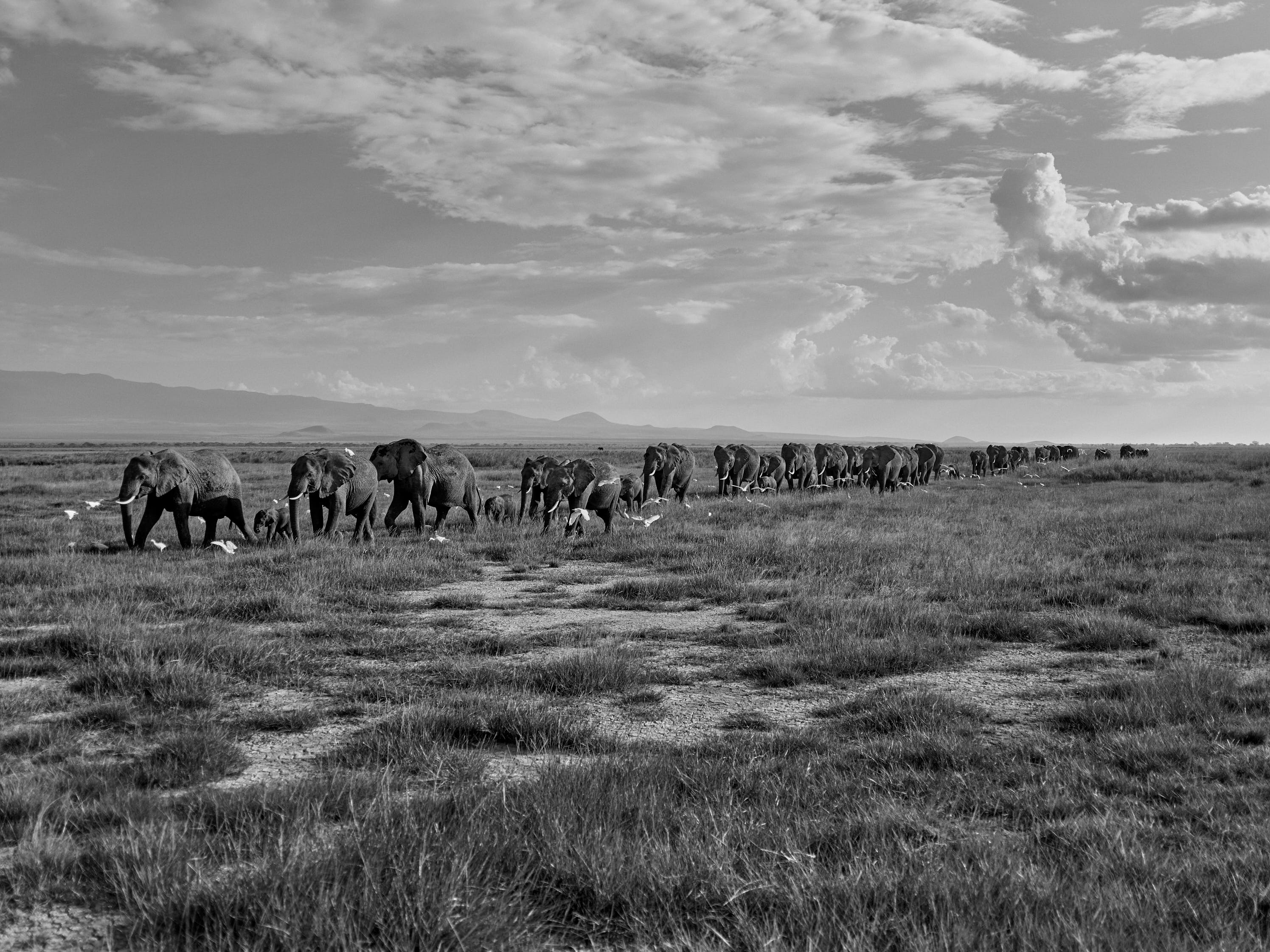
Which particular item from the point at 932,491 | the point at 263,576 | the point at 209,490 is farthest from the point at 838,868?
the point at 932,491

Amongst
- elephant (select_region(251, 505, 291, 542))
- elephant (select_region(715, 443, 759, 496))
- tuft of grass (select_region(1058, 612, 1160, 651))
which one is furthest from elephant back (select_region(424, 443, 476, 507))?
elephant (select_region(715, 443, 759, 496))

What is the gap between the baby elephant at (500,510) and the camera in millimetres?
23469

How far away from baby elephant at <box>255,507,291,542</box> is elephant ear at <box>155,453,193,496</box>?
2.09 meters

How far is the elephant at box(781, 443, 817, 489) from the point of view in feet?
130

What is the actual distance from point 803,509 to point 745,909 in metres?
23.8

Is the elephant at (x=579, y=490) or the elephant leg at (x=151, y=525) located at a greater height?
the elephant at (x=579, y=490)

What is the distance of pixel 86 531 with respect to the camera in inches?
768

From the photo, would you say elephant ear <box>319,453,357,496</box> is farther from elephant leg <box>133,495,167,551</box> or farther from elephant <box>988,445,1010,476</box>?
elephant <box>988,445,1010,476</box>

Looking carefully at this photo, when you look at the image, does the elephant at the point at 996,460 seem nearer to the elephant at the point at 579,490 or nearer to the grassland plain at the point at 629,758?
the elephant at the point at 579,490

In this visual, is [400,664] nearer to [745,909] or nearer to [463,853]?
[463,853]

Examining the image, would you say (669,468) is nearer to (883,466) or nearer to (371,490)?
(371,490)

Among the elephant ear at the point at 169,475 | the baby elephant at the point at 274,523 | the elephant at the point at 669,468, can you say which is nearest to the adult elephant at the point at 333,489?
the baby elephant at the point at 274,523

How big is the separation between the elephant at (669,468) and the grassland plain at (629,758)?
13.6 m

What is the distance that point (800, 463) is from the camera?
132ft
